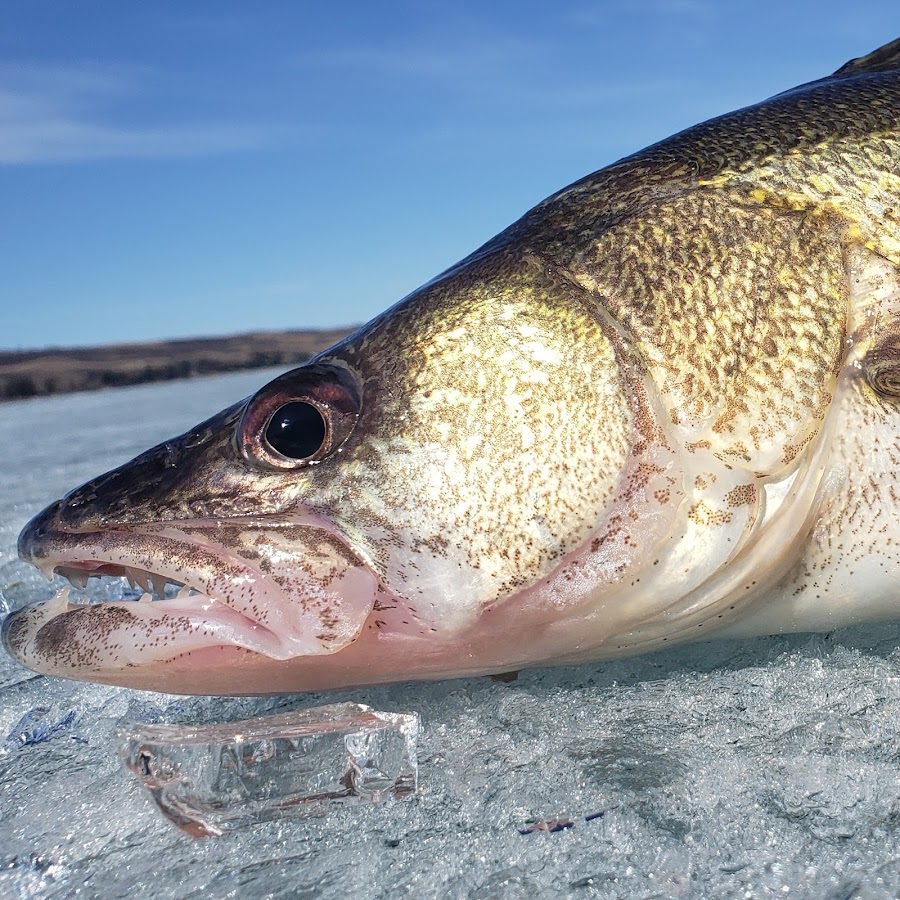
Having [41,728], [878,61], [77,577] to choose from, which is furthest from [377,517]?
[878,61]

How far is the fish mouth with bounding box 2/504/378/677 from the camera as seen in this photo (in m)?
1.59

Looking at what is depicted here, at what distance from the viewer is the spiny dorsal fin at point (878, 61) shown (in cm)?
244

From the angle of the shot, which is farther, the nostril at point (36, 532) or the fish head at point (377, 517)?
the nostril at point (36, 532)

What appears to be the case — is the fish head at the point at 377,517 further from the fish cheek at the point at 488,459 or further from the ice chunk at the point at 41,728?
the ice chunk at the point at 41,728

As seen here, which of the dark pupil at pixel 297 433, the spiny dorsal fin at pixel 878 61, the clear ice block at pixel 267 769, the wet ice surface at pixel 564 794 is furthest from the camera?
the spiny dorsal fin at pixel 878 61

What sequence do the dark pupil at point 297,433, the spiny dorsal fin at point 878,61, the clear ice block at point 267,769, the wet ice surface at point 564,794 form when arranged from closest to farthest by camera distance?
the wet ice surface at point 564,794, the clear ice block at point 267,769, the dark pupil at point 297,433, the spiny dorsal fin at point 878,61

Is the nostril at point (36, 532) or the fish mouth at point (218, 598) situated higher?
the nostril at point (36, 532)

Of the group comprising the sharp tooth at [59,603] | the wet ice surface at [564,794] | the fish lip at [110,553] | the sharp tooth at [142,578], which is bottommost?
the wet ice surface at [564,794]

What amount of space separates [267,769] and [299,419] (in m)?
0.62

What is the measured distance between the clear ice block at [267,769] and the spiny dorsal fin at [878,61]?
203 cm

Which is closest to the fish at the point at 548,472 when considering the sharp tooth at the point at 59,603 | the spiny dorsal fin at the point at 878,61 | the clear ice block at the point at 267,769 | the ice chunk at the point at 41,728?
the sharp tooth at the point at 59,603

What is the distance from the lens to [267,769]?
1.58 m

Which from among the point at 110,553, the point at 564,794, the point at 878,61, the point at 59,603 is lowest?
the point at 564,794

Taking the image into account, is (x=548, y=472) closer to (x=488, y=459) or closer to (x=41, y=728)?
(x=488, y=459)
